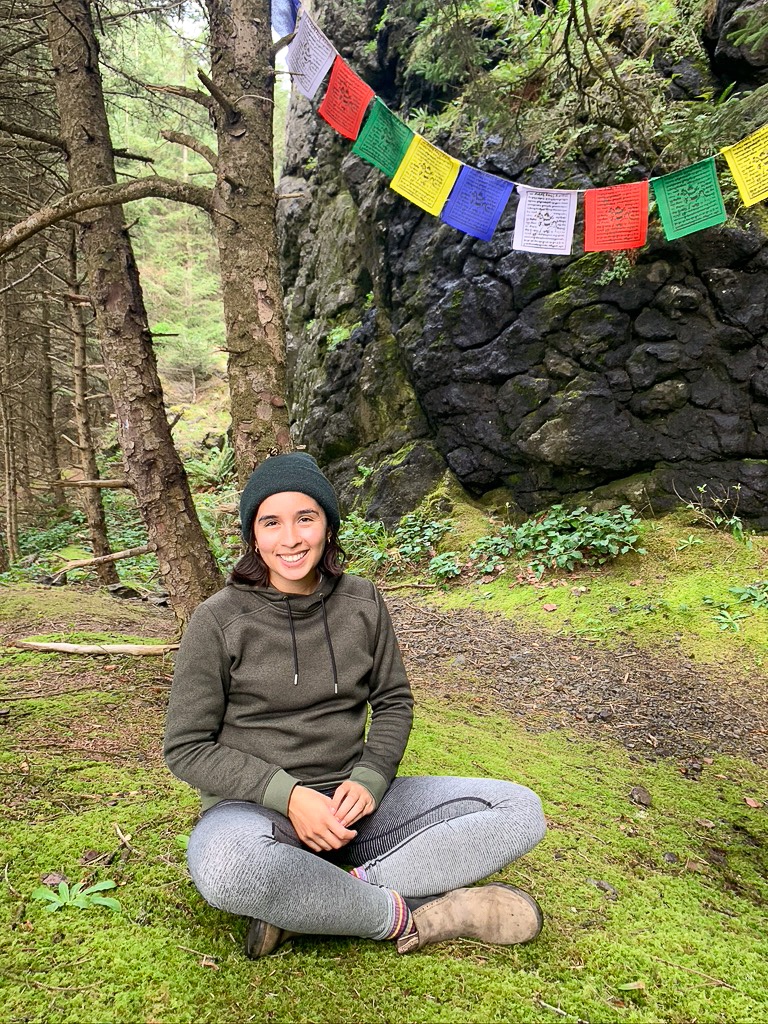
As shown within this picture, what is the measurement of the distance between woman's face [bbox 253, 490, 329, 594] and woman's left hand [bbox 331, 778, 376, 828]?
2.08ft

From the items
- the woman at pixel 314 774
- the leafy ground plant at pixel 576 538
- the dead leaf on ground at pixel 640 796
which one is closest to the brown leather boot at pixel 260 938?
the woman at pixel 314 774

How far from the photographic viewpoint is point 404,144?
4.50m

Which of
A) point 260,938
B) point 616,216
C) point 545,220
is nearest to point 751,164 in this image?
point 616,216

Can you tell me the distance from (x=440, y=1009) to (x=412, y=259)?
8481 millimetres

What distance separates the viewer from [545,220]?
506 cm

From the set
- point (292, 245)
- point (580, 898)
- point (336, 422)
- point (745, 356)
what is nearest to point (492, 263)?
point (745, 356)

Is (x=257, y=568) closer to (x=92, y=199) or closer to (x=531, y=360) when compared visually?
(x=92, y=199)

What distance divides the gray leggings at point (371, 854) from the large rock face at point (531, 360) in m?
5.57

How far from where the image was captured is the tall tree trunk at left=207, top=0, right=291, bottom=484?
9.31 feet

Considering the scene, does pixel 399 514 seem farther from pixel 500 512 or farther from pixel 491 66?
pixel 491 66

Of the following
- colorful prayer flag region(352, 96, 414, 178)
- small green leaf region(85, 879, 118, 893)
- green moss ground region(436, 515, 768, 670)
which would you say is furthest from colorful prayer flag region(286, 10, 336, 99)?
green moss ground region(436, 515, 768, 670)

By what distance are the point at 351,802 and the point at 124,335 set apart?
106 inches

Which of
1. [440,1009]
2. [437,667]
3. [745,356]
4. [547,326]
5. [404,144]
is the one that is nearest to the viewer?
[440,1009]

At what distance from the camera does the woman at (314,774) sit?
1.47 meters
